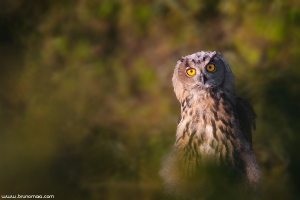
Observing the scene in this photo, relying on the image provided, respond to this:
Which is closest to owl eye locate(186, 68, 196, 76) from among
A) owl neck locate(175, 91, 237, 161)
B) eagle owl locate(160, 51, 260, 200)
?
eagle owl locate(160, 51, 260, 200)

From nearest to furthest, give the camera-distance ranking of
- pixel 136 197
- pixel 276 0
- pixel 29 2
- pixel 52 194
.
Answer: pixel 52 194
pixel 136 197
pixel 276 0
pixel 29 2

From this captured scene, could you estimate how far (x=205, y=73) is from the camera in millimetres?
4023

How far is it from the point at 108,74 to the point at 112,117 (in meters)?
0.63

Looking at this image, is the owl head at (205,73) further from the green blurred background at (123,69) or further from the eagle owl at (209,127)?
the green blurred background at (123,69)

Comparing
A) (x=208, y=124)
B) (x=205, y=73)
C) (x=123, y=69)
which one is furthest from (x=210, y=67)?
(x=123, y=69)

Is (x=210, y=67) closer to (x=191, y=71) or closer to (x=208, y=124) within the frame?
(x=191, y=71)

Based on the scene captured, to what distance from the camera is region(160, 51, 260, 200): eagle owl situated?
151 inches

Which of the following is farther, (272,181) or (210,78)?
(272,181)

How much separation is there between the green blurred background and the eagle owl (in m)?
0.67

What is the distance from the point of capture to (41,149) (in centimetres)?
384

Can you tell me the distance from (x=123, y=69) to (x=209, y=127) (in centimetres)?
452

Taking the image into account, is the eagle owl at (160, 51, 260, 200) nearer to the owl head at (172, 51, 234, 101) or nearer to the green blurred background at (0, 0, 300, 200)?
the owl head at (172, 51, 234, 101)

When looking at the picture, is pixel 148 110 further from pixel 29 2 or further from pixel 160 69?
pixel 29 2

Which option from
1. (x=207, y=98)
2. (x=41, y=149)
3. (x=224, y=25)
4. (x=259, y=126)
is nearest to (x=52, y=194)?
(x=41, y=149)
